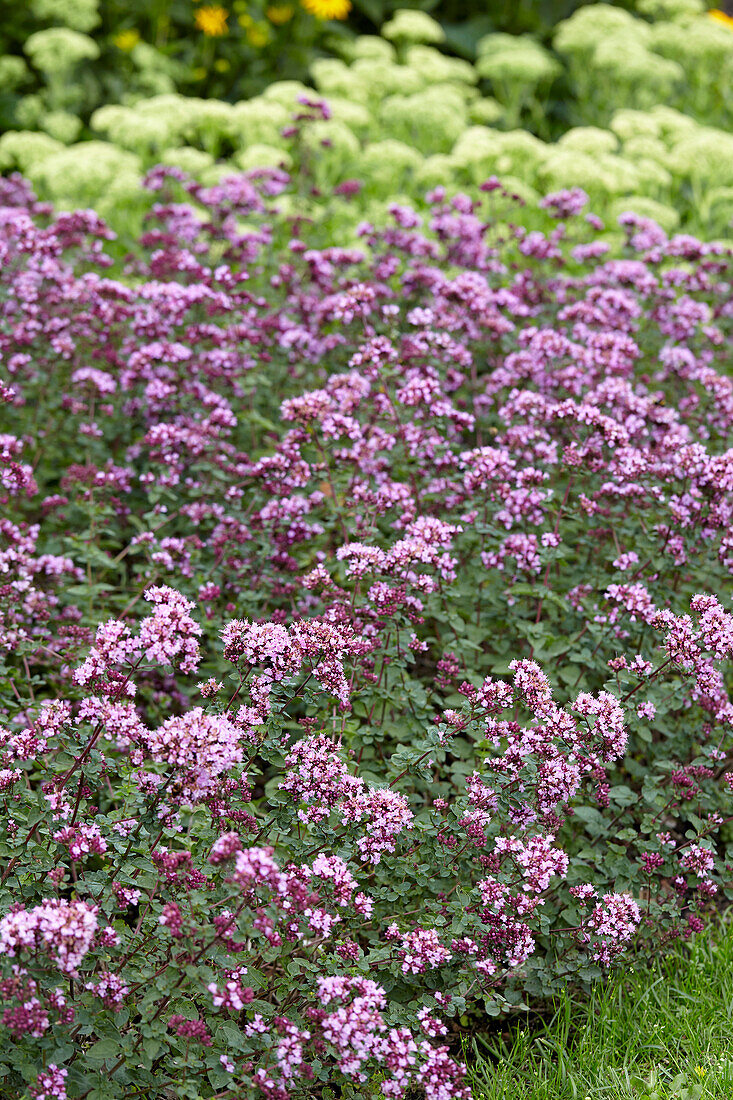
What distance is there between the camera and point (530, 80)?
32.8 feet

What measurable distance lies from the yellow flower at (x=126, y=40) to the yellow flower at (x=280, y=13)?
1442 millimetres

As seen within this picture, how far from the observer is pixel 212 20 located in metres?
10.4

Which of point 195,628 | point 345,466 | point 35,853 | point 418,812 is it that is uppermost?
point 195,628

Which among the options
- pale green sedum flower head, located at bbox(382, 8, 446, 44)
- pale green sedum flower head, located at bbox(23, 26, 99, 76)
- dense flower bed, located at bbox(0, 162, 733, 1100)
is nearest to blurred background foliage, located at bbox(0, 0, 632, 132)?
pale green sedum flower head, located at bbox(23, 26, 99, 76)

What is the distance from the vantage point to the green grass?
9.34ft

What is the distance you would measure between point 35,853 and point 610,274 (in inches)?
158

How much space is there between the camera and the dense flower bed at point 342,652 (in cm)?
241

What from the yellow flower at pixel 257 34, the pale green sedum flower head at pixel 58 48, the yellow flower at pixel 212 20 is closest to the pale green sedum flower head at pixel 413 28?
the yellow flower at pixel 257 34

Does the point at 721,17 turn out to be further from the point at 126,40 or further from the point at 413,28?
the point at 126,40

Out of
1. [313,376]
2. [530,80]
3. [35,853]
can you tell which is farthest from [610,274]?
[530,80]

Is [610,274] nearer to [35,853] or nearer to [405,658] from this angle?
A: [405,658]

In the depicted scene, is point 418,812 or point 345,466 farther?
point 345,466

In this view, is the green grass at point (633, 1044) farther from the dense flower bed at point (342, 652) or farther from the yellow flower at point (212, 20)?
the yellow flower at point (212, 20)

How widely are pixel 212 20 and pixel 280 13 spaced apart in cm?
84
